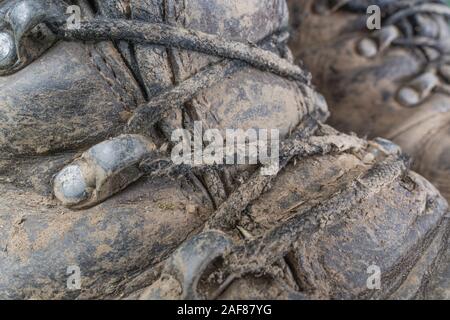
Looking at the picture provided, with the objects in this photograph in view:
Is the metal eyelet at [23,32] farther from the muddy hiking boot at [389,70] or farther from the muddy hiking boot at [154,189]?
the muddy hiking boot at [389,70]

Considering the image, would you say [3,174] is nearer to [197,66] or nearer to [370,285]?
[197,66]

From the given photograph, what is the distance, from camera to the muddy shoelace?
20.7 inches

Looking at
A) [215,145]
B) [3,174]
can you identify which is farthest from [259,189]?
[3,174]

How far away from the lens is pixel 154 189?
0.59 metres
